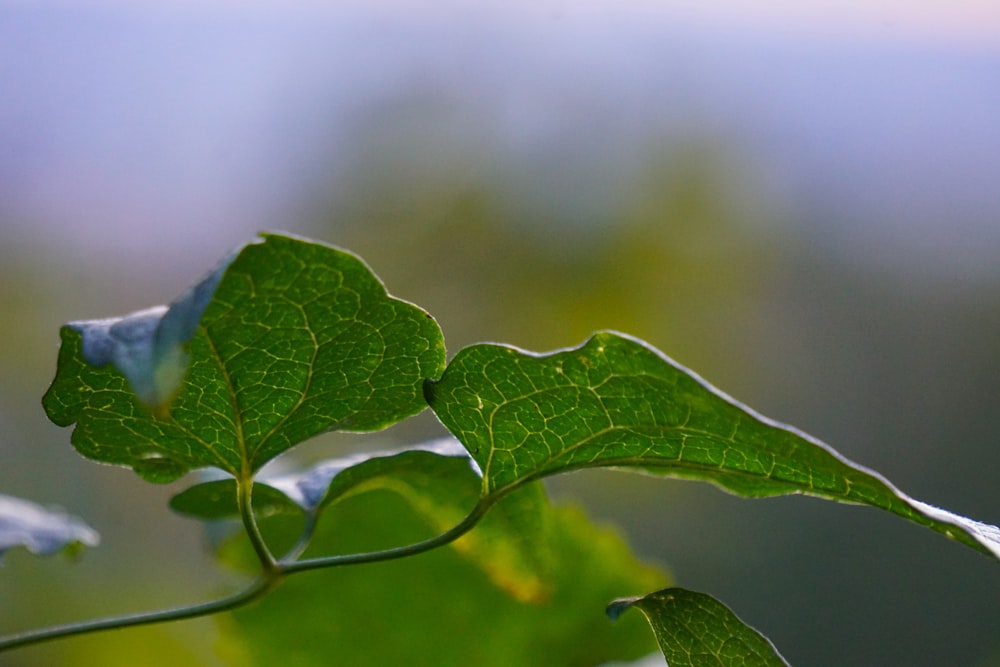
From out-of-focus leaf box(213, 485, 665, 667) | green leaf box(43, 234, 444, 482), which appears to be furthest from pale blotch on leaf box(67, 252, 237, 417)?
out-of-focus leaf box(213, 485, 665, 667)

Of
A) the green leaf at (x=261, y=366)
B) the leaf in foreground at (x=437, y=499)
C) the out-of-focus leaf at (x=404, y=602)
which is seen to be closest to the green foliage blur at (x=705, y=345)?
the out-of-focus leaf at (x=404, y=602)

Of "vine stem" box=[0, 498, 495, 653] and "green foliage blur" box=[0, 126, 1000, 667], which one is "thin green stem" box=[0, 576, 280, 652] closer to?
"vine stem" box=[0, 498, 495, 653]

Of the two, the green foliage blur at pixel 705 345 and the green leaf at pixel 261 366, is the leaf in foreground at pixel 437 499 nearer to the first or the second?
the green leaf at pixel 261 366

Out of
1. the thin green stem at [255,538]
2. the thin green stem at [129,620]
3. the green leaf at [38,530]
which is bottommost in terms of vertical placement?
the green leaf at [38,530]

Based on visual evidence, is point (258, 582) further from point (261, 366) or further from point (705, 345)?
point (705, 345)

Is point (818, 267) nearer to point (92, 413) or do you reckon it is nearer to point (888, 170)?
point (888, 170)

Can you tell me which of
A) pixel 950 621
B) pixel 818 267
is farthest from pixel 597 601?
pixel 818 267
